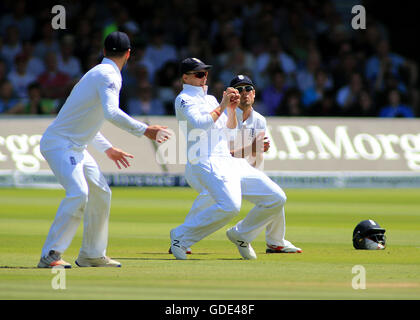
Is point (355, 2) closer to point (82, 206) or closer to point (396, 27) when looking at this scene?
point (396, 27)

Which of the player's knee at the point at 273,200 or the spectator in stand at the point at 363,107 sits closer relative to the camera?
the player's knee at the point at 273,200

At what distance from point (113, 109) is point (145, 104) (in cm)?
1245

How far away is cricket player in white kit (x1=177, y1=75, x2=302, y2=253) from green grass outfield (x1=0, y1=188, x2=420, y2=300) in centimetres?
23

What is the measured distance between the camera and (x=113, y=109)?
805cm

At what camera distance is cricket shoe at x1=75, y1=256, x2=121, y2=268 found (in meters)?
8.55

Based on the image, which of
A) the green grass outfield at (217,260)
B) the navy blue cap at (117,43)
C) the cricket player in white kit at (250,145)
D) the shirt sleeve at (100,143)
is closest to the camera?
the green grass outfield at (217,260)

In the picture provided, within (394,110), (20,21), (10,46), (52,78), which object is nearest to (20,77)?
(52,78)

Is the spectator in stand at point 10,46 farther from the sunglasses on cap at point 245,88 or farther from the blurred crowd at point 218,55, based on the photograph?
the sunglasses on cap at point 245,88

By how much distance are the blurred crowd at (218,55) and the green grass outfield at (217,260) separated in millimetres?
5203

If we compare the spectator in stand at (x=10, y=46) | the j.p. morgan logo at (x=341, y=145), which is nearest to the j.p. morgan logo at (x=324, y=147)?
the j.p. morgan logo at (x=341, y=145)

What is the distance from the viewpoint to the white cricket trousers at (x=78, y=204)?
815 cm

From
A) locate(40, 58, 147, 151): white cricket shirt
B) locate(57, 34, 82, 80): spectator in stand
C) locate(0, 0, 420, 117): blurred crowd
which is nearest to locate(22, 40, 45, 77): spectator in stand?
locate(0, 0, 420, 117): blurred crowd

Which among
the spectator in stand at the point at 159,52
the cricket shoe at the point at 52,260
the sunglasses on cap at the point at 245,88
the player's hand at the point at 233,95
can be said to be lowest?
the cricket shoe at the point at 52,260

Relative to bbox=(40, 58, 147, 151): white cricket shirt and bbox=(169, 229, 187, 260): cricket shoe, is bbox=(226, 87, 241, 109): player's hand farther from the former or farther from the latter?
bbox=(169, 229, 187, 260): cricket shoe
